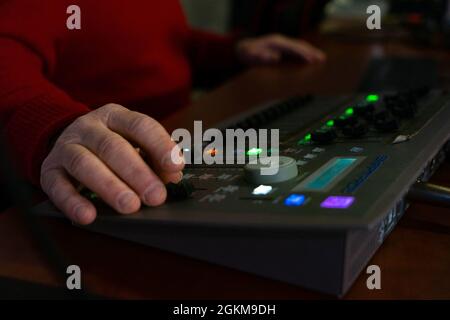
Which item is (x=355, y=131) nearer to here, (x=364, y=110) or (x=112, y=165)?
(x=364, y=110)

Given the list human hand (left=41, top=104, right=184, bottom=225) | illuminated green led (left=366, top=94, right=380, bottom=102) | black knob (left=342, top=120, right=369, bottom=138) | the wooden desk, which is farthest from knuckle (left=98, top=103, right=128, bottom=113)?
illuminated green led (left=366, top=94, right=380, bottom=102)

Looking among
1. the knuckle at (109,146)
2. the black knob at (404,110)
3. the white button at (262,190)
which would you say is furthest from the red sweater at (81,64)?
the black knob at (404,110)

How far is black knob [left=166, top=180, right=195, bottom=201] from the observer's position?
45 centimetres

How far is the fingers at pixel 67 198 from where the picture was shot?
448 mm

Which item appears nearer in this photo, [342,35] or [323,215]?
[323,215]

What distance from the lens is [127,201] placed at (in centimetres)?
44

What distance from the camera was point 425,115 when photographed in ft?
1.98

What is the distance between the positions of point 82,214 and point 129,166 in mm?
52

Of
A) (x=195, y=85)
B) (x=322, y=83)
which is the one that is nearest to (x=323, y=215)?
(x=322, y=83)

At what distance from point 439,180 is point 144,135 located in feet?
1.06

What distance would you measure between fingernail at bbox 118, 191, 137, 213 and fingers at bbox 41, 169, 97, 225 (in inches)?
1.1

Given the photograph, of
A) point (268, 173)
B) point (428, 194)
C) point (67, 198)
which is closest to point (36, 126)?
point (67, 198)

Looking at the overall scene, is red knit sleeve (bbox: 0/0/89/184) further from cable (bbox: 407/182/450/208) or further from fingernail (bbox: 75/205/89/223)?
cable (bbox: 407/182/450/208)
